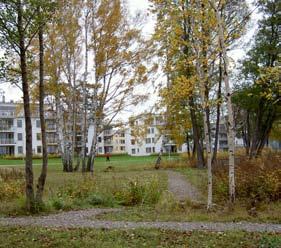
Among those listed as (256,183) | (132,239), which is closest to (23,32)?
(132,239)

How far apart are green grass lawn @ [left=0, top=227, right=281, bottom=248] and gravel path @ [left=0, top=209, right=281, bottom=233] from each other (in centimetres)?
51

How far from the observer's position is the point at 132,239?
724cm

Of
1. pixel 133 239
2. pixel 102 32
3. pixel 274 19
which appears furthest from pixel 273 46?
pixel 133 239

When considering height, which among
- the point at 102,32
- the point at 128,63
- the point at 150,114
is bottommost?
the point at 150,114

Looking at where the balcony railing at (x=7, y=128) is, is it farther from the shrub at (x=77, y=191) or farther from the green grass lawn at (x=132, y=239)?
the green grass lawn at (x=132, y=239)

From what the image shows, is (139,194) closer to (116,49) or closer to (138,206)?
(138,206)

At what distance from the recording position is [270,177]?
12.1 metres

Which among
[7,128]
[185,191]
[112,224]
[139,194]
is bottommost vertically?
[185,191]

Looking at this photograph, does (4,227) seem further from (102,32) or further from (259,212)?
(102,32)

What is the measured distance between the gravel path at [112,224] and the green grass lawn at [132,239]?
0.51m

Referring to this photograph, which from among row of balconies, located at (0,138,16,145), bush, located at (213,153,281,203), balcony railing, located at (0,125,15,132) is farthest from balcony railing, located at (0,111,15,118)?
bush, located at (213,153,281,203)

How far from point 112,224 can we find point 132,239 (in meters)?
1.63

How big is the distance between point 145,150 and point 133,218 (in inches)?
4088

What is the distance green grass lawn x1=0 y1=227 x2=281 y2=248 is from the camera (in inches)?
269
